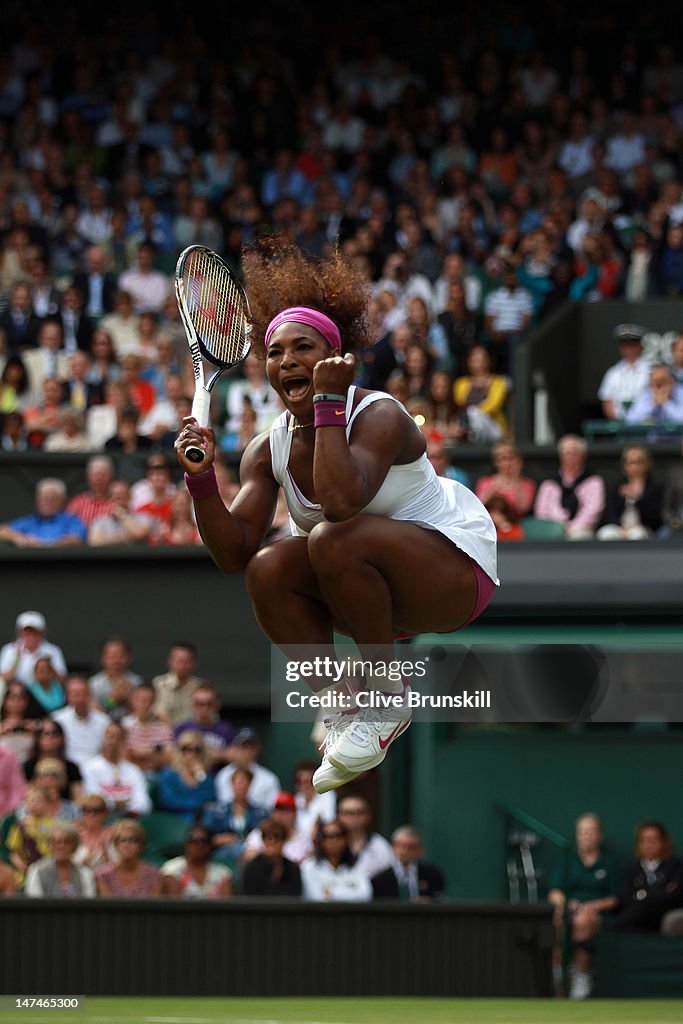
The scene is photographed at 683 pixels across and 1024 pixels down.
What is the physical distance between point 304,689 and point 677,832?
188 inches

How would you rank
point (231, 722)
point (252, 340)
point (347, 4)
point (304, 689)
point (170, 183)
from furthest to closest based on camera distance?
point (347, 4) < point (170, 183) < point (231, 722) < point (304, 689) < point (252, 340)

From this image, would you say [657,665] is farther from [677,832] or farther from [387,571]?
[387,571]

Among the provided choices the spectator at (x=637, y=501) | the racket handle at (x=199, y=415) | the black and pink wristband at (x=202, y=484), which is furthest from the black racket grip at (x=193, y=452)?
the spectator at (x=637, y=501)

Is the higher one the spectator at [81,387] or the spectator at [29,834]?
the spectator at [81,387]

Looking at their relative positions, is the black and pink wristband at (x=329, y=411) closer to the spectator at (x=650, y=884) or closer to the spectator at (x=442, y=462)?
the spectator at (x=442, y=462)

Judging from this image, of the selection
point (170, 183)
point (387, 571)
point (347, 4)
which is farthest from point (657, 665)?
point (347, 4)

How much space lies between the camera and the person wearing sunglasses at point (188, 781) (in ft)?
32.4

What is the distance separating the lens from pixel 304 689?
19.4ft

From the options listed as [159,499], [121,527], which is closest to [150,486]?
[159,499]

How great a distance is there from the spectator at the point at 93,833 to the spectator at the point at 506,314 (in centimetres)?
546

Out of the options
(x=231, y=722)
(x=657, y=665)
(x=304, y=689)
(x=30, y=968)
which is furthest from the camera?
(x=231, y=722)

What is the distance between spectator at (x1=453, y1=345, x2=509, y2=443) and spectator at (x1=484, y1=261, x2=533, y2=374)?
705mm

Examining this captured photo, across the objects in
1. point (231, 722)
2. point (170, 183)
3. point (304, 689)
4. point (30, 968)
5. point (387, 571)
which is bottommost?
point (30, 968)

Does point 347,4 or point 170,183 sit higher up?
point 347,4
